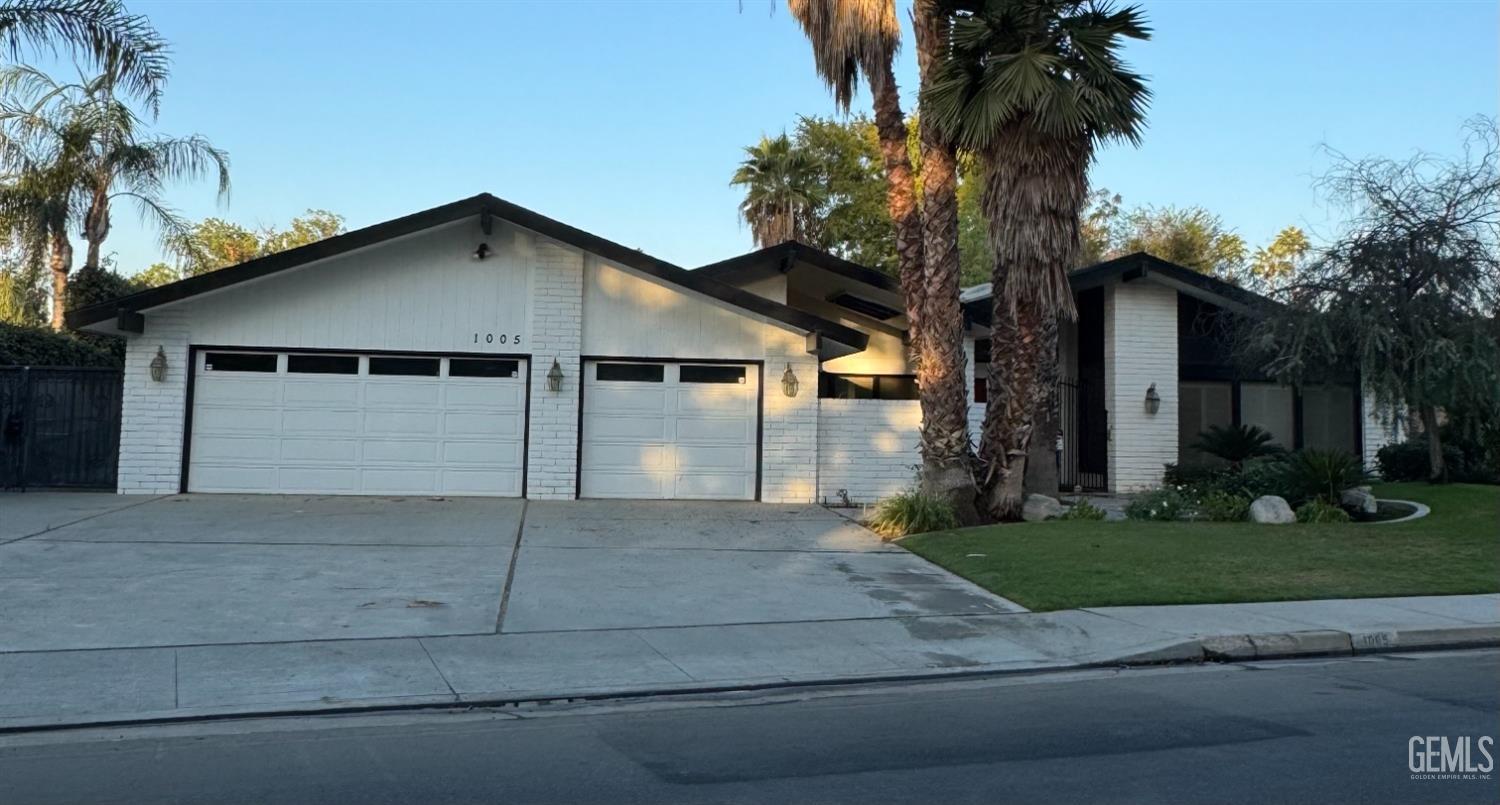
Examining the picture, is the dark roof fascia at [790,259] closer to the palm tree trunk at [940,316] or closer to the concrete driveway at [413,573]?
the palm tree trunk at [940,316]

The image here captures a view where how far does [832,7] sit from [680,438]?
6986 millimetres

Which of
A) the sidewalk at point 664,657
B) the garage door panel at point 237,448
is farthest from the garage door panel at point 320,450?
the sidewalk at point 664,657

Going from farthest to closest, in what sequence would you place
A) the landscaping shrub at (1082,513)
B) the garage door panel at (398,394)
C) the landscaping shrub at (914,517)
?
the garage door panel at (398,394) < the landscaping shrub at (1082,513) < the landscaping shrub at (914,517)

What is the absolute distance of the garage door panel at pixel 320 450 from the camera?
56.7 ft

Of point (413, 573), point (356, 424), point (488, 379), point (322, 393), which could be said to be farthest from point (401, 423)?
point (413, 573)

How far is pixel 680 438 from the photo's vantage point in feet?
58.7

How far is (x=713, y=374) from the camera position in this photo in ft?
59.2

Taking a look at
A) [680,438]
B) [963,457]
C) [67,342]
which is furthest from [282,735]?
[67,342]

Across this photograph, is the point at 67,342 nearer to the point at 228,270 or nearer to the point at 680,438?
the point at 228,270

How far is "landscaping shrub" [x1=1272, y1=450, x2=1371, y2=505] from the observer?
1550 cm

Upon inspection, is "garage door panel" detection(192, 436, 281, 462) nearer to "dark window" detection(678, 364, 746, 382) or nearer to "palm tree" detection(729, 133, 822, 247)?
"dark window" detection(678, 364, 746, 382)

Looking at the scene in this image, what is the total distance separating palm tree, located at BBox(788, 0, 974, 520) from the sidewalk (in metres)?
5.27

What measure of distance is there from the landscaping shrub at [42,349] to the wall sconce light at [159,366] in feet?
10.7

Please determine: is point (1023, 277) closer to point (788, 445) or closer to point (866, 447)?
point (866, 447)
